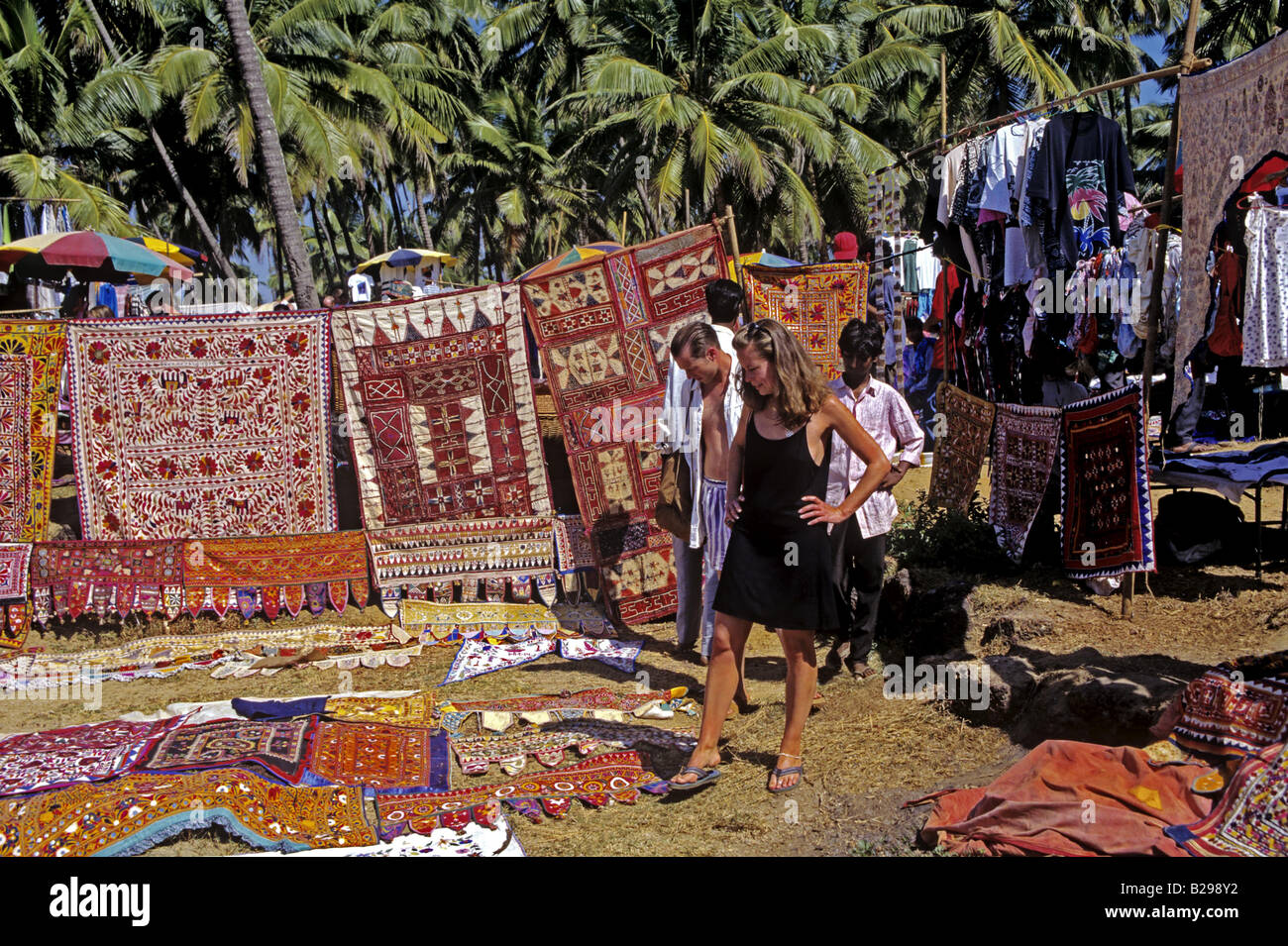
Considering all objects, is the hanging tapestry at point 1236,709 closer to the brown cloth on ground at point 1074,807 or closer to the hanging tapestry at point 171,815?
the brown cloth on ground at point 1074,807

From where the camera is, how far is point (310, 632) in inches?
279

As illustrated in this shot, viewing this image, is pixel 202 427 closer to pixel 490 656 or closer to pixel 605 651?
pixel 490 656

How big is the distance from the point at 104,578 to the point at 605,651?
3.62 meters

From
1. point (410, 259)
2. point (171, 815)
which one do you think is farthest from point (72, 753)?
point (410, 259)

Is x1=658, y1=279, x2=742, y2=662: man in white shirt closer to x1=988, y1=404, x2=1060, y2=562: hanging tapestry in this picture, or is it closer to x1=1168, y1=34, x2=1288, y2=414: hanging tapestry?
x1=1168, y1=34, x2=1288, y2=414: hanging tapestry

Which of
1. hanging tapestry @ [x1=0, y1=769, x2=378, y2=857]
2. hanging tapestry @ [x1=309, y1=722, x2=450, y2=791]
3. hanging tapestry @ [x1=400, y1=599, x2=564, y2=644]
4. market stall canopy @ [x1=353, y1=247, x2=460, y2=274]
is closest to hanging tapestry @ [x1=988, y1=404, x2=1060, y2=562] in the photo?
hanging tapestry @ [x1=400, y1=599, x2=564, y2=644]

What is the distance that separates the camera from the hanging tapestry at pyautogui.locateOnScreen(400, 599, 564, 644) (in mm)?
7023

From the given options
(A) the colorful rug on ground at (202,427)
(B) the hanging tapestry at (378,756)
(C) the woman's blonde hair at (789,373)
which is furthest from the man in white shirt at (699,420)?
(A) the colorful rug on ground at (202,427)

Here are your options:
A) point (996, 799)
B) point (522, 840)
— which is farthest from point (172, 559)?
point (996, 799)

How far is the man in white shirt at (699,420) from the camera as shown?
549 cm

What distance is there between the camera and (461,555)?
7512mm

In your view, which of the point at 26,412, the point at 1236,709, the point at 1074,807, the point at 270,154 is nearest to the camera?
the point at 1074,807

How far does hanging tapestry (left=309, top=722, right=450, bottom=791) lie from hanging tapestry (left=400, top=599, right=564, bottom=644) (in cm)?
195

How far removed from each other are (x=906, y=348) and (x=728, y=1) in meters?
17.3
